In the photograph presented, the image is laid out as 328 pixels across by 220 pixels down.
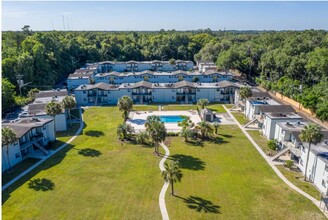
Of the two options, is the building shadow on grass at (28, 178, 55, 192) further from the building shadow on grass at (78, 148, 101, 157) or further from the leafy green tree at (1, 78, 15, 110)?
the leafy green tree at (1, 78, 15, 110)

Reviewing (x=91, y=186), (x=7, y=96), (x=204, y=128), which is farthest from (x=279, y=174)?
(x=7, y=96)

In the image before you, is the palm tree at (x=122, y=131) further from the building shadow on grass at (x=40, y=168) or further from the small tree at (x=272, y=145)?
the small tree at (x=272, y=145)

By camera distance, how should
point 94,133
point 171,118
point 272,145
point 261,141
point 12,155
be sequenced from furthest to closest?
point 171,118 → point 94,133 → point 261,141 → point 272,145 → point 12,155

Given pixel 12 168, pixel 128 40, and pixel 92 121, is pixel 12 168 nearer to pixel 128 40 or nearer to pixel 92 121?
pixel 92 121

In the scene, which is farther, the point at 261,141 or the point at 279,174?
the point at 261,141

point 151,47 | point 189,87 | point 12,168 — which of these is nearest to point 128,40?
point 151,47

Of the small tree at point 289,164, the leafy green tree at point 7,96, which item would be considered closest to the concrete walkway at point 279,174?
the small tree at point 289,164

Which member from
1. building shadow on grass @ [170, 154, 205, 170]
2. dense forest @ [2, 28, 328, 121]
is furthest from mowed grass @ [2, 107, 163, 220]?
dense forest @ [2, 28, 328, 121]

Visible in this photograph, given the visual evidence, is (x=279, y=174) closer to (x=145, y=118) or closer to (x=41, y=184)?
(x=145, y=118)
